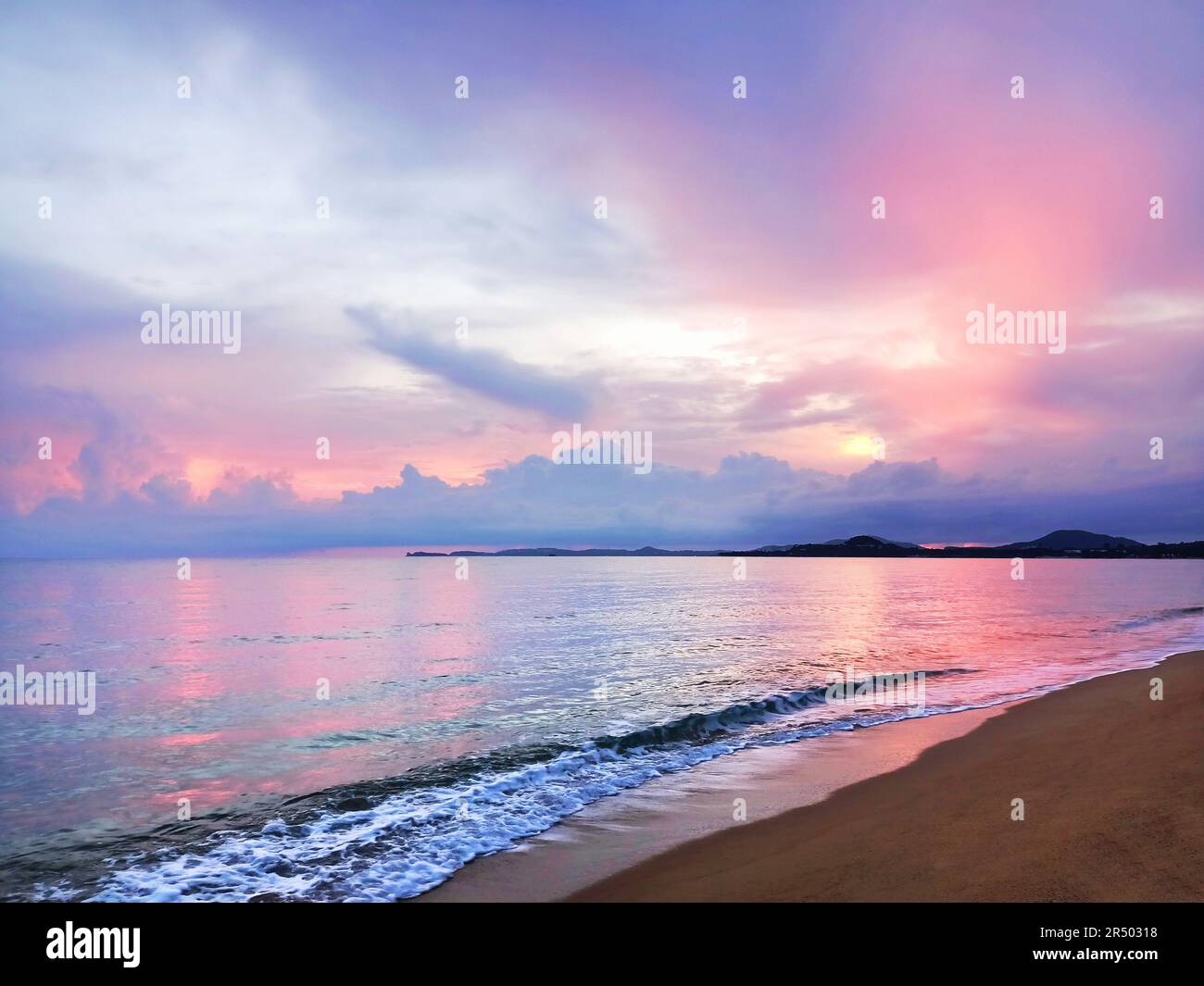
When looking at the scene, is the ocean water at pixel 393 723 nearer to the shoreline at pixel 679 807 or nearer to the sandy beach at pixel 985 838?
the shoreline at pixel 679 807

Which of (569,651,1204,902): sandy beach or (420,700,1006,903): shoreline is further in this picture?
(420,700,1006,903): shoreline

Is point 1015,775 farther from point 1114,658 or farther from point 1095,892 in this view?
point 1114,658

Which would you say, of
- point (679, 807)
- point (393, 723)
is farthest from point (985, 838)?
point (393, 723)

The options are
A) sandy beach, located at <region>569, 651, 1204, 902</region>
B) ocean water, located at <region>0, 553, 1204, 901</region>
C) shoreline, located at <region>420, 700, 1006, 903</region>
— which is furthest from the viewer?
ocean water, located at <region>0, 553, 1204, 901</region>

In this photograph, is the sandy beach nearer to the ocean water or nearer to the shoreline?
the shoreline

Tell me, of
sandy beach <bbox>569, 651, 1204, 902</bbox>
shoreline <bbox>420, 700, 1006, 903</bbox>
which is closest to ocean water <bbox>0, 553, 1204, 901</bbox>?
shoreline <bbox>420, 700, 1006, 903</bbox>

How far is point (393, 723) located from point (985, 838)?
14928 mm

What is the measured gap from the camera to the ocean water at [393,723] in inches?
394

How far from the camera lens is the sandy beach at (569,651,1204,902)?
6836 millimetres

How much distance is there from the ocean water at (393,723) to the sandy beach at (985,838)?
3462 mm

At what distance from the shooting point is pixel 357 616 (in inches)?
2156

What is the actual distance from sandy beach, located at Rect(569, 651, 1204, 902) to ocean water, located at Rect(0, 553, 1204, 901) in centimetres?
346
